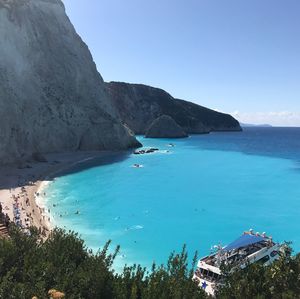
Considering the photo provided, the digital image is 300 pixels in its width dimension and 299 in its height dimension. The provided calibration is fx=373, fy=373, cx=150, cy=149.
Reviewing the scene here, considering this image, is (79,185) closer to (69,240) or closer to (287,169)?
Answer: (69,240)

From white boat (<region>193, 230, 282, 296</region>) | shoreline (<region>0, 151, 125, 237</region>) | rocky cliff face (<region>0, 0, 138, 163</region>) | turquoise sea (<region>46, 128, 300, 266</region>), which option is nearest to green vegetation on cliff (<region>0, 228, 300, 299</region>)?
white boat (<region>193, 230, 282, 296</region>)

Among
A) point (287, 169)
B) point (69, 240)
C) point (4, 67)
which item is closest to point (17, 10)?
point (4, 67)

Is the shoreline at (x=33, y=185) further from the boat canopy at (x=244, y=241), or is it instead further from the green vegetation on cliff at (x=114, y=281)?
the boat canopy at (x=244, y=241)

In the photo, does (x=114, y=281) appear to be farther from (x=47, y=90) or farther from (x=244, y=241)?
(x=47, y=90)

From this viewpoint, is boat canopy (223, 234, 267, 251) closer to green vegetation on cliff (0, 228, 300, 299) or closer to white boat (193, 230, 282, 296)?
white boat (193, 230, 282, 296)

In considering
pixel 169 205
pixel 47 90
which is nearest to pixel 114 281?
pixel 169 205

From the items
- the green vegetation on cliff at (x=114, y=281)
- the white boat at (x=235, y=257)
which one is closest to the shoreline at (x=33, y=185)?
the green vegetation on cliff at (x=114, y=281)

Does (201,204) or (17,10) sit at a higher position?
(17,10)
